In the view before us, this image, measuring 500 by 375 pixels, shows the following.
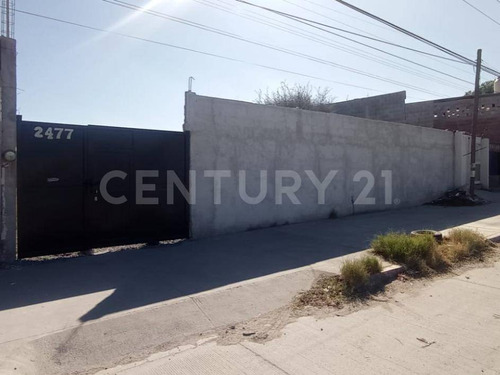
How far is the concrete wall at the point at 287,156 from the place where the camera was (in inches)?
336

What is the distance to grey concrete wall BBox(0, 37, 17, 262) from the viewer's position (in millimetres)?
6012

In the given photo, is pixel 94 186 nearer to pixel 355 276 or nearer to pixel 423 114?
pixel 355 276

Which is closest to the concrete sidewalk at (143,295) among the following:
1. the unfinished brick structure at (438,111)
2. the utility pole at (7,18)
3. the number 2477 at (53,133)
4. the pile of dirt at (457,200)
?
the number 2477 at (53,133)

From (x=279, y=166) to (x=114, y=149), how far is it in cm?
430

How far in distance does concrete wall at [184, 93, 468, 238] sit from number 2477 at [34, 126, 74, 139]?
2.40 metres

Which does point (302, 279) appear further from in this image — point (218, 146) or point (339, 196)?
point (339, 196)

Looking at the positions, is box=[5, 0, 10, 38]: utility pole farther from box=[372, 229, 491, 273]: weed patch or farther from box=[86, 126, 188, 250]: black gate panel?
box=[372, 229, 491, 273]: weed patch

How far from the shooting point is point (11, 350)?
3.46 m

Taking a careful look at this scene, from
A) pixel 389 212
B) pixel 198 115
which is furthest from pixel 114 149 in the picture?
pixel 389 212

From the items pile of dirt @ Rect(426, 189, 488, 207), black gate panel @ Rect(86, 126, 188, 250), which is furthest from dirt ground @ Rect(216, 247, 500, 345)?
pile of dirt @ Rect(426, 189, 488, 207)

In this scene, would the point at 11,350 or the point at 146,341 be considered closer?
the point at 11,350

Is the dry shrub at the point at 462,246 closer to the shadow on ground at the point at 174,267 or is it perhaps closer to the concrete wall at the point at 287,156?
the shadow on ground at the point at 174,267

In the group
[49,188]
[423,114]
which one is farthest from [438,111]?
[49,188]

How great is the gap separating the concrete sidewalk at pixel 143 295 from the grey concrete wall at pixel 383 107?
19.7 meters
